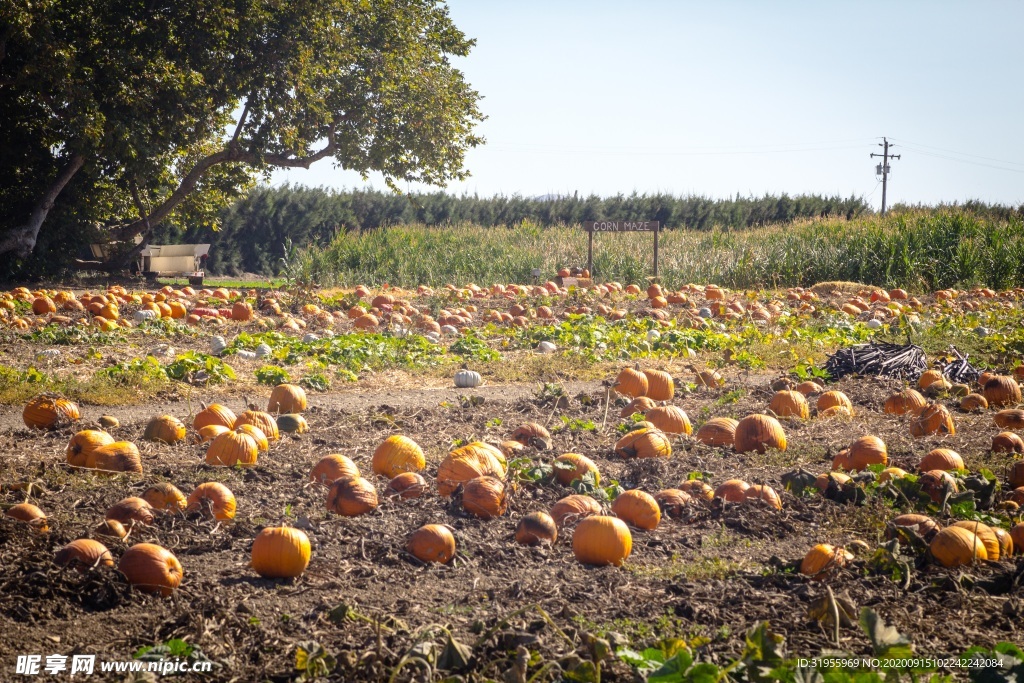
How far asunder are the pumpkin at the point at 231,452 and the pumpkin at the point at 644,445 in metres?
2.14

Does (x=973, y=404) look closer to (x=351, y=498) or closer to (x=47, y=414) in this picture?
(x=351, y=498)

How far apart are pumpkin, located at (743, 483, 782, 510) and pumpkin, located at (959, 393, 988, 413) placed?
3229 millimetres

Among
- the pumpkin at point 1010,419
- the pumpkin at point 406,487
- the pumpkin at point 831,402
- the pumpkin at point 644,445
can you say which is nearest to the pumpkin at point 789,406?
the pumpkin at point 831,402

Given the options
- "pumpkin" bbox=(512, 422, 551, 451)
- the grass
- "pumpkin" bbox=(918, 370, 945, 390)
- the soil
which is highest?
the grass

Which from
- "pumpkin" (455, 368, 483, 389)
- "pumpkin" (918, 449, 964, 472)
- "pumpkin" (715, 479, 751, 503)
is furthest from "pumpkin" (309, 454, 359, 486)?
"pumpkin" (455, 368, 483, 389)

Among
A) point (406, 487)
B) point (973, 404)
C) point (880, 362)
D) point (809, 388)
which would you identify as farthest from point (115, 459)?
point (880, 362)

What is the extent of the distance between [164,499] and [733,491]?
2.72 m

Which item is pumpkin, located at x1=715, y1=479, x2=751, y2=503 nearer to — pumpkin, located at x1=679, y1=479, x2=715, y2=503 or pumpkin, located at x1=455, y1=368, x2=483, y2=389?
pumpkin, located at x1=679, y1=479, x2=715, y2=503

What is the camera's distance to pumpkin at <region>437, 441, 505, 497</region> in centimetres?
437

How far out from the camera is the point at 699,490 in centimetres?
439

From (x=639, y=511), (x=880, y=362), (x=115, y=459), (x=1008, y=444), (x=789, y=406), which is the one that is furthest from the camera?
(x=880, y=362)

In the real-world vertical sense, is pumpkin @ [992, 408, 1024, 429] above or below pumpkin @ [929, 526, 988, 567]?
above

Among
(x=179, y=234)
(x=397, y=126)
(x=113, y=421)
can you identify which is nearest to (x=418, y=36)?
(x=397, y=126)

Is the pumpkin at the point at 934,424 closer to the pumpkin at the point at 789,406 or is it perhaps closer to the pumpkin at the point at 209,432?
the pumpkin at the point at 789,406
